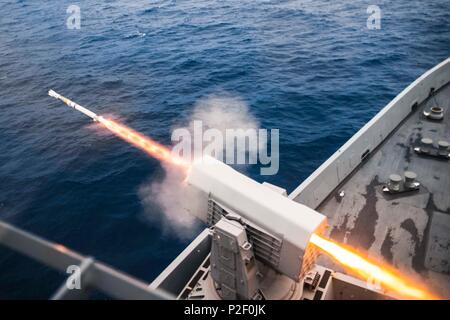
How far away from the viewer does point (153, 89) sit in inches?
1113

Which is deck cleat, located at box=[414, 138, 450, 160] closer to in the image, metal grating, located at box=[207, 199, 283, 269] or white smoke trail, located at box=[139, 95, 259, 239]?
white smoke trail, located at box=[139, 95, 259, 239]

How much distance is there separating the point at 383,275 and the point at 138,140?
16273mm

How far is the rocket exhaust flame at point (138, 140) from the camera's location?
19734 mm

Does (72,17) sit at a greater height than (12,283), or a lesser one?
greater

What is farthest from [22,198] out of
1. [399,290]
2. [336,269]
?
[399,290]

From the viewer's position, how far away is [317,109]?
23516 mm

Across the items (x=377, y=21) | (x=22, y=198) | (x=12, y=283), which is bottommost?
(x=12, y=283)

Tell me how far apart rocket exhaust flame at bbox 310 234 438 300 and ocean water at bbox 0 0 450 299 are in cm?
728

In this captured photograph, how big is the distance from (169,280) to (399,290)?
541 cm

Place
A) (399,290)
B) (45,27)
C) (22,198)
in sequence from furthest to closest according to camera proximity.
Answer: (45,27) < (22,198) < (399,290)

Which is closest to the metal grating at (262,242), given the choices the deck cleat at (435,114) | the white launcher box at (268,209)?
the white launcher box at (268,209)

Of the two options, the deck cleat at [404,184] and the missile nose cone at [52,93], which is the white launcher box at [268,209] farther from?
the missile nose cone at [52,93]

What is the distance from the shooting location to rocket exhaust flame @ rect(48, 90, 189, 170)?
19.7m

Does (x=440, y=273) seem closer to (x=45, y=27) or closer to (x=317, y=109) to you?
(x=317, y=109)
